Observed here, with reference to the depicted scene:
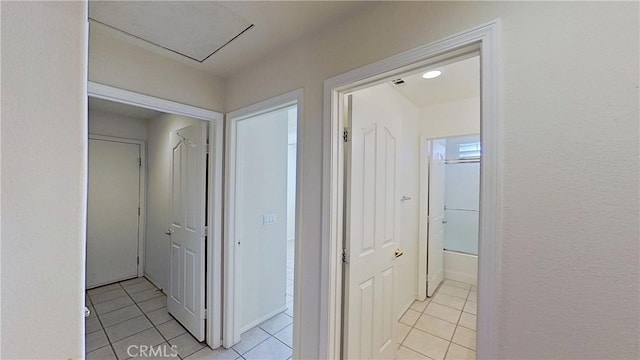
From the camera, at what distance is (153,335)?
2295 mm

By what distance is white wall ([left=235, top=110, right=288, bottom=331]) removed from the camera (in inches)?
89.7

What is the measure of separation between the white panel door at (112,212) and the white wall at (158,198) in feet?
0.64

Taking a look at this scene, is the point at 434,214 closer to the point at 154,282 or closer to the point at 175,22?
the point at 175,22

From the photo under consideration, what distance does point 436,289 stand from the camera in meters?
3.37

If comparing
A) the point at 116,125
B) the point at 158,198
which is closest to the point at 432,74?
the point at 158,198

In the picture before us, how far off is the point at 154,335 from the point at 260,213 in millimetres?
1481

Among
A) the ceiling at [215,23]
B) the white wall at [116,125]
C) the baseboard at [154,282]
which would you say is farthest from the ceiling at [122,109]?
the baseboard at [154,282]

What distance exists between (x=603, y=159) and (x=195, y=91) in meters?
2.42

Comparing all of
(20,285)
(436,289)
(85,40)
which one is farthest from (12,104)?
(436,289)

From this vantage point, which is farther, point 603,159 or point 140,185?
point 140,185

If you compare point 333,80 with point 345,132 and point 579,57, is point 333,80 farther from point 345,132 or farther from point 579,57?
point 579,57

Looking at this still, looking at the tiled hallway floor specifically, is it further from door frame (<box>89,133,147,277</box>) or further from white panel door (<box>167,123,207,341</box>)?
door frame (<box>89,133,147,277</box>)

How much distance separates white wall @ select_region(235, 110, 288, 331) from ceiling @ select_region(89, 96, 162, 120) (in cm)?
188

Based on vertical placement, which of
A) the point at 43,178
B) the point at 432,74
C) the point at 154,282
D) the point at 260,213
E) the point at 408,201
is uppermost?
the point at 432,74
